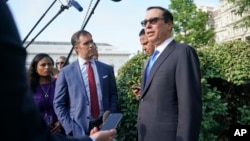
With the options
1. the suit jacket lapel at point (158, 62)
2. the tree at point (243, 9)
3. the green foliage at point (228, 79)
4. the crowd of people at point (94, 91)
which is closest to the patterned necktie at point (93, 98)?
the crowd of people at point (94, 91)

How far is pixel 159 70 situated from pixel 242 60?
10.2ft

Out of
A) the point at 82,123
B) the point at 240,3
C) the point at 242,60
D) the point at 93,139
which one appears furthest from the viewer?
the point at 240,3

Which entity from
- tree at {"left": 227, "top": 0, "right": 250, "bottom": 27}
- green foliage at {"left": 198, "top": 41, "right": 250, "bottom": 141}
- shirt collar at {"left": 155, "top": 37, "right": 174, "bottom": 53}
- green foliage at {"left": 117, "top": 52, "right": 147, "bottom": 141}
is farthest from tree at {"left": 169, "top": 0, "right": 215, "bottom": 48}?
shirt collar at {"left": 155, "top": 37, "right": 174, "bottom": 53}

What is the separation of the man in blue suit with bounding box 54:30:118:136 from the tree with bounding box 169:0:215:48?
28231mm

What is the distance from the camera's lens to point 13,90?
0.72m

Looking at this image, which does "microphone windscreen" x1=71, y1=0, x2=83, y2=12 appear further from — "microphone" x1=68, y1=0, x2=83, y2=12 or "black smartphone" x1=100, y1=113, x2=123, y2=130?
"black smartphone" x1=100, y1=113, x2=123, y2=130

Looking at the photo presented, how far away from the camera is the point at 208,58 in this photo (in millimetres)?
5742

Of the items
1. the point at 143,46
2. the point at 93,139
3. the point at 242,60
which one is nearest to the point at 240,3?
the point at 242,60

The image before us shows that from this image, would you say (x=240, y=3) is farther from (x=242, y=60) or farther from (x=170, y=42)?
(x=170, y=42)

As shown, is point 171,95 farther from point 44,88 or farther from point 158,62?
point 44,88

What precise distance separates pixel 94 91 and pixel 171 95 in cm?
125

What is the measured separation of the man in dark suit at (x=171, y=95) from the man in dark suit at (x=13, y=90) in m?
2.14

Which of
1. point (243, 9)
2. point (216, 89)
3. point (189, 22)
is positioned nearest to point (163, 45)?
point (216, 89)

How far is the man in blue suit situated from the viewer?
3844mm
